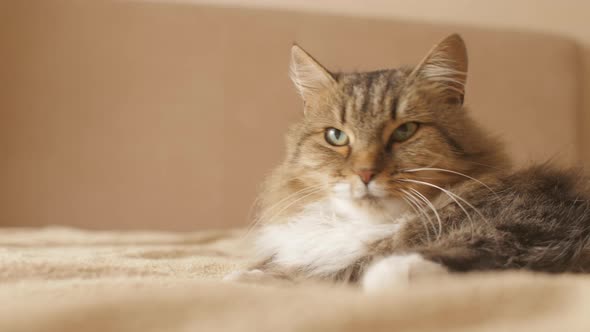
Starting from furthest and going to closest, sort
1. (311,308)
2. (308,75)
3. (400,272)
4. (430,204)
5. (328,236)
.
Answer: (308,75)
(328,236)
(430,204)
(400,272)
(311,308)

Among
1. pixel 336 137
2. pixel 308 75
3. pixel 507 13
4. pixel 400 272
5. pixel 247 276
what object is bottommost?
pixel 247 276

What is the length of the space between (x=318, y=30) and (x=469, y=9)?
84cm

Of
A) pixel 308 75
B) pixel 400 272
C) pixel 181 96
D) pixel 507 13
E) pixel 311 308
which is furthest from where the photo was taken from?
pixel 507 13

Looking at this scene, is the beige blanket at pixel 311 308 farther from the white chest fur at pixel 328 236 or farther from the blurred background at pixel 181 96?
the blurred background at pixel 181 96

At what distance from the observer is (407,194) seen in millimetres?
1035

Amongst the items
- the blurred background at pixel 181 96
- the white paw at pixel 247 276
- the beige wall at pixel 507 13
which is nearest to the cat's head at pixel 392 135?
the white paw at pixel 247 276

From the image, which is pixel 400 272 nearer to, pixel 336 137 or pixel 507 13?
pixel 336 137

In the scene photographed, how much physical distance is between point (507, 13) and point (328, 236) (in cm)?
206

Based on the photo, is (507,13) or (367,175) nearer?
(367,175)

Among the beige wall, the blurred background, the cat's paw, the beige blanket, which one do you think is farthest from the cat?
the beige wall

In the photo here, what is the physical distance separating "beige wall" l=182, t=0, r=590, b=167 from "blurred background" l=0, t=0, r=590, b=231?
10cm

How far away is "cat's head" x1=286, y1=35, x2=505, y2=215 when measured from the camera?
1043mm

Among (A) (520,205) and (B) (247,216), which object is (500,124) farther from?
(A) (520,205)

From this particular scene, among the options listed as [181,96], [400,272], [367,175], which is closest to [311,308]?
[400,272]
